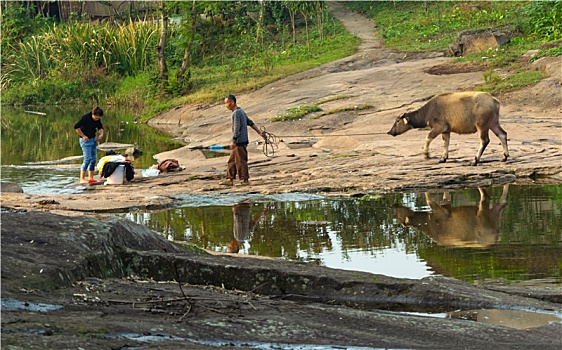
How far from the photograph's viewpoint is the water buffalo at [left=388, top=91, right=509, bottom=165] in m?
16.7

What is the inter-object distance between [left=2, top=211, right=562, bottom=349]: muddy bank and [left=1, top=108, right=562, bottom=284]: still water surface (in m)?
1.77

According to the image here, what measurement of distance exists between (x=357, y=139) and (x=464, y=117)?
395cm

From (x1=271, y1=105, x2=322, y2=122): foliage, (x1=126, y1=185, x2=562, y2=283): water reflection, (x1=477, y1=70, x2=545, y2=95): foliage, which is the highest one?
(x1=477, y1=70, x2=545, y2=95): foliage

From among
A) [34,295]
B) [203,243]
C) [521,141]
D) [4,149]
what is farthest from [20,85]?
[34,295]

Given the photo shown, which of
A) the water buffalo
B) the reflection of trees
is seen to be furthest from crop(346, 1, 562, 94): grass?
the reflection of trees

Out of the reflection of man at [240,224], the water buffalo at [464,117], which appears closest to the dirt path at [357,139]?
the water buffalo at [464,117]

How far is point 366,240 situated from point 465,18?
27.7 metres

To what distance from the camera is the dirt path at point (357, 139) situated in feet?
51.0

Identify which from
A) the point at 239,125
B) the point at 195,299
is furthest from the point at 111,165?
the point at 195,299

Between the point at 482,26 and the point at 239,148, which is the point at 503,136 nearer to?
the point at 239,148

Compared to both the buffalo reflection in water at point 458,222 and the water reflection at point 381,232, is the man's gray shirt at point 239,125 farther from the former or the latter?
the buffalo reflection in water at point 458,222

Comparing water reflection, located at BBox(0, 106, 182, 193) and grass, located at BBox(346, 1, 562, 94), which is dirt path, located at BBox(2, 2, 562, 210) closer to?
grass, located at BBox(346, 1, 562, 94)

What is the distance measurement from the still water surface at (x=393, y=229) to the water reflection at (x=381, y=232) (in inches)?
0.5

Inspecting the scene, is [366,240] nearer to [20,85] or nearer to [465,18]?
[465,18]
